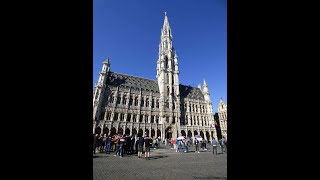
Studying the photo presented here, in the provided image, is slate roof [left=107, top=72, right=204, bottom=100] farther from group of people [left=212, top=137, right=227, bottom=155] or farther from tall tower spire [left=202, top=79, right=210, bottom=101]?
group of people [left=212, top=137, right=227, bottom=155]

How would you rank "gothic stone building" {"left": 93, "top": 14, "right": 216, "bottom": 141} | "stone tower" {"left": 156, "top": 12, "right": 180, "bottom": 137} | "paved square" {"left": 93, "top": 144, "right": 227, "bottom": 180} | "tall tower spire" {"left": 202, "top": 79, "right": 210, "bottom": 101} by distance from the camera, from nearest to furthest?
"paved square" {"left": 93, "top": 144, "right": 227, "bottom": 180} < "gothic stone building" {"left": 93, "top": 14, "right": 216, "bottom": 141} < "stone tower" {"left": 156, "top": 12, "right": 180, "bottom": 137} < "tall tower spire" {"left": 202, "top": 79, "right": 210, "bottom": 101}

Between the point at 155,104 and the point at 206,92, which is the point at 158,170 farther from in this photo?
the point at 206,92

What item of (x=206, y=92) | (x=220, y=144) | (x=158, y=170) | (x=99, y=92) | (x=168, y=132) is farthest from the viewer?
(x=206, y=92)

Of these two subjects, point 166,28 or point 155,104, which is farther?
point 166,28

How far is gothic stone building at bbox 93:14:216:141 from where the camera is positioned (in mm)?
36094

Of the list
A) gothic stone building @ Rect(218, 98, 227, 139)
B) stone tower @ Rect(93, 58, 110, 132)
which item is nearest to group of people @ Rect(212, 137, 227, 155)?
stone tower @ Rect(93, 58, 110, 132)

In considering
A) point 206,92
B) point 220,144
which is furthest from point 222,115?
point 220,144

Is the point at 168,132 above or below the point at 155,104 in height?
below

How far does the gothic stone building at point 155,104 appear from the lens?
118ft

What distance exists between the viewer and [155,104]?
4322 cm
